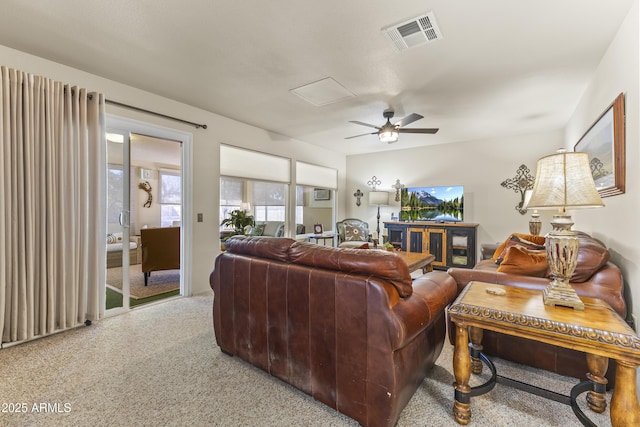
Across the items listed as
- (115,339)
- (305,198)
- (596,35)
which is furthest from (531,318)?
(305,198)

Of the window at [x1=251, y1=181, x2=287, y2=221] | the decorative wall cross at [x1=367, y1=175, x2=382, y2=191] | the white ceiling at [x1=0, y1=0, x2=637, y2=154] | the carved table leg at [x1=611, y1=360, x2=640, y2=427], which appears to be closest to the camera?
the carved table leg at [x1=611, y1=360, x2=640, y2=427]

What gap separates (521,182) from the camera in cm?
479

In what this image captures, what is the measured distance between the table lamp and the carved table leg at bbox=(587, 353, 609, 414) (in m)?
0.40

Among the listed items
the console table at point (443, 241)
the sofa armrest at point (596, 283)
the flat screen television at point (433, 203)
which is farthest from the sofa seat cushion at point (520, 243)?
the flat screen television at point (433, 203)

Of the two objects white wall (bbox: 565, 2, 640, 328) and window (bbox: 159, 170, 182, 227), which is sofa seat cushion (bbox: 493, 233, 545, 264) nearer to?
white wall (bbox: 565, 2, 640, 328)

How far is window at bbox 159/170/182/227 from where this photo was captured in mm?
6609

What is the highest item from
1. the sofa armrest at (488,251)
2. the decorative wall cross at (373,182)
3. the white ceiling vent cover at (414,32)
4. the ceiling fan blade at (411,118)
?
the white ceiling vent cover at (414,32)

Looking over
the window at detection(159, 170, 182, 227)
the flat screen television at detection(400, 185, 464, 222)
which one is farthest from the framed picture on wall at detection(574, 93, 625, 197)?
the window at detection(159, 170, 182, 227)

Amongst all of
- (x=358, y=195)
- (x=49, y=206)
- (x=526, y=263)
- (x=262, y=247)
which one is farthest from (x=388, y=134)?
(x=49, y=206)

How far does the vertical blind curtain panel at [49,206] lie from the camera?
225 centimetres

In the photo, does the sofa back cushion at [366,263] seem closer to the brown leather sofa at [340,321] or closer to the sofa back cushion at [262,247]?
the brown leather sofa at [340,321]

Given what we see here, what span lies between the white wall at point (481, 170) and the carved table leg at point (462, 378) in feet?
14.1

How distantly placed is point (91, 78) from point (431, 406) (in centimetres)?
401

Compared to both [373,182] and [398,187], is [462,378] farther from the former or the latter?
[373,182]
